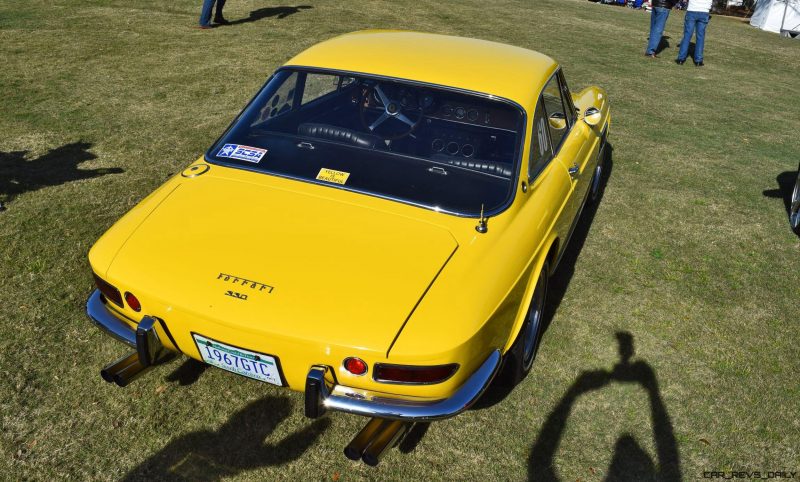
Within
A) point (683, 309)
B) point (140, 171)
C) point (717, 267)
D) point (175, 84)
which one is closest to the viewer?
point (683, 309)

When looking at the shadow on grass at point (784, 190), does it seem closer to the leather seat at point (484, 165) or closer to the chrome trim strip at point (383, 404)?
the leather seat at point (484, 165)

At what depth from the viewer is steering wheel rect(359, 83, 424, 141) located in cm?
340

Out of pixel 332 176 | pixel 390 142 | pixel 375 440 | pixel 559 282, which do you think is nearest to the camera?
pixel 375 440

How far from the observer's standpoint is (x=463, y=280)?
8.34 feet

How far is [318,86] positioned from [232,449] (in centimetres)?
220

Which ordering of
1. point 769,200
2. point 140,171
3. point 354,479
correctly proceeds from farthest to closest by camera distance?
1. point 769,200
2. point 140,171
3. point 354,479

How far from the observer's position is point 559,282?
171 inches

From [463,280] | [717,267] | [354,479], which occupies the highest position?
[463,280]

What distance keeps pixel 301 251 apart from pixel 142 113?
5.22 m

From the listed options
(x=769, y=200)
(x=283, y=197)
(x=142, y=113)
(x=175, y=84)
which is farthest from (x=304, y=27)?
(x=283, y=197)

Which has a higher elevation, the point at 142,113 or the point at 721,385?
the point at 142,113

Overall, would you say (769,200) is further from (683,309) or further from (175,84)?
(175,84)

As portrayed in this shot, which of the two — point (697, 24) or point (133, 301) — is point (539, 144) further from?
point (697, 24)

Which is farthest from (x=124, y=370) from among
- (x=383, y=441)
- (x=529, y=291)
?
(x=529, y=291)
